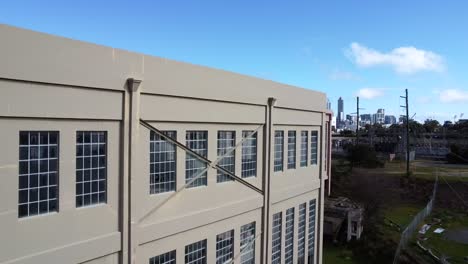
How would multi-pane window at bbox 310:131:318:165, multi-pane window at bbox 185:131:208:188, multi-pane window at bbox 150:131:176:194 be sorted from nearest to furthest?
multi-pane window at bbox 150:131:176:194 < multi-pane window at bbox 185:131:208:188 < multi-pane window at bbox 310:131:318:165

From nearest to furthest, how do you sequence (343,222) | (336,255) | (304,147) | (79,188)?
(79,188), (304,147), (336,255), (343,222)

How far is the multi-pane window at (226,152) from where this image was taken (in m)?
12.3

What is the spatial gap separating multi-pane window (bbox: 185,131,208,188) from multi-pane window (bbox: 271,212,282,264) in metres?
4.71

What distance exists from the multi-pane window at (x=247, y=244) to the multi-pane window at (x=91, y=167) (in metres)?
5.91

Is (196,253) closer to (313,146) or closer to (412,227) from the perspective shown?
(313,146)

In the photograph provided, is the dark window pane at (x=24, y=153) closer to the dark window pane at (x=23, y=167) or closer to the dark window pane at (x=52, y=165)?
the dark window pane at (x=23, y=167)

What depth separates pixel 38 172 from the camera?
7895mm

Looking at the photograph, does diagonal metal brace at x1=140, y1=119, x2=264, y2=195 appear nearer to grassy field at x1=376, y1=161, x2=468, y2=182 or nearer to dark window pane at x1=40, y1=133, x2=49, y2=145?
dark window pane at x1=40, y1=133, x2=49, y2=145

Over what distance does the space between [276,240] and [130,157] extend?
8.22 meters

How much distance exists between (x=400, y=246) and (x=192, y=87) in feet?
68.3

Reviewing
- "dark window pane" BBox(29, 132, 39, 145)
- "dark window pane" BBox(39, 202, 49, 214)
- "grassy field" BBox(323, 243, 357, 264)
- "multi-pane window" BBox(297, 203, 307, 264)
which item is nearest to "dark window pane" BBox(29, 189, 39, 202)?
"dark window pane" BBox(39, 202, 49, 214)

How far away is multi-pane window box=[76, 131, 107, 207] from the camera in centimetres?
854

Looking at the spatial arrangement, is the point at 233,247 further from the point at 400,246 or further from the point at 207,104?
the point at 400,246

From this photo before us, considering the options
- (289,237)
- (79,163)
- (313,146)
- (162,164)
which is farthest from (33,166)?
(313,146)
